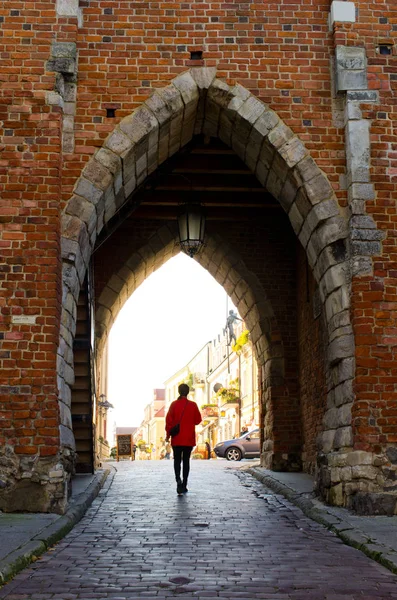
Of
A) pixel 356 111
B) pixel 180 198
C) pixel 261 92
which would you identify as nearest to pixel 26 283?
pixel 261 92

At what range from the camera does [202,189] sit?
12.6 metres

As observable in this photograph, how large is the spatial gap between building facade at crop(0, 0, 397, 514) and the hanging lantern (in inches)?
45.0

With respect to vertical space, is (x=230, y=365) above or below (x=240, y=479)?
above

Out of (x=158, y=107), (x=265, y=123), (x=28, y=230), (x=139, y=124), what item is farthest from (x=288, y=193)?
(x=28, y=230)

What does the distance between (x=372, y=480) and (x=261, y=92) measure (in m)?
4.37

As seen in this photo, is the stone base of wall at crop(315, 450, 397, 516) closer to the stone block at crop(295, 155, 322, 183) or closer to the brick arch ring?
the brick arch ring

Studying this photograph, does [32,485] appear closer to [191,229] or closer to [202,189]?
[191,229]

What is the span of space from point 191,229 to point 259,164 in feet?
6.25

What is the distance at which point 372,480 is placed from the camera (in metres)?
7.60

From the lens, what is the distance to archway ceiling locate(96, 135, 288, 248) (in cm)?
1120

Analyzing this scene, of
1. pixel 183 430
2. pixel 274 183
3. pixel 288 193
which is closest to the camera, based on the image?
pixel 288 193

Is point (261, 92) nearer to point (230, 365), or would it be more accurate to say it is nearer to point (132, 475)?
point (132, 475)

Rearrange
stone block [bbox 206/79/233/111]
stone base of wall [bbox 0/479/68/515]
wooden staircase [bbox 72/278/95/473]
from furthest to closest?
1. wooden staircase [bbox 72/278/95/473]
2. stone block [bbox 206/79/233/111]
3. stone base of wall [bbox 0/479/68/515]

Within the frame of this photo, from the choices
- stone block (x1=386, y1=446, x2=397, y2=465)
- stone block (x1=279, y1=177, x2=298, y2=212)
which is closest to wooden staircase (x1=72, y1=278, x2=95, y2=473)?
stone block (x1=279, y1=177, x2=298, y2=212)
